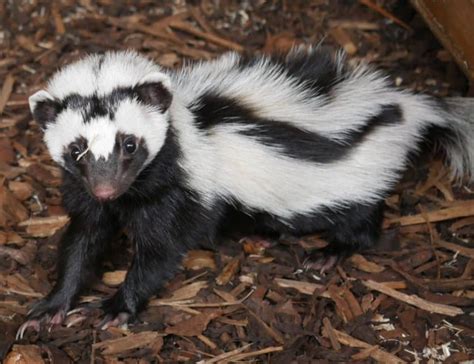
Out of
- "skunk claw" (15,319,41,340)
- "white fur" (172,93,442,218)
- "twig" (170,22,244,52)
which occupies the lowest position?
"skunk claw" (15,319,41,340)

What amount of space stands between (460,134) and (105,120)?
8.24 ft

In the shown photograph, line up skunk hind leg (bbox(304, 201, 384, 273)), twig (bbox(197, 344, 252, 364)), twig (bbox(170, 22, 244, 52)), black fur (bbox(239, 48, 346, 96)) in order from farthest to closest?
1. twig (bbox(170, 22, 244, 52))
2. skunk hind leg (bbox(304, 201, 384, 273))
3. black fur (bbox(239, 48, 346, 96))
4. twig (bbox(197, 344, 252, 364))

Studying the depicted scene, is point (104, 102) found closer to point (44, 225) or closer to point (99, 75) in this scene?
point (99, 75)

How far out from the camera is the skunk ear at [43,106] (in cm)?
458

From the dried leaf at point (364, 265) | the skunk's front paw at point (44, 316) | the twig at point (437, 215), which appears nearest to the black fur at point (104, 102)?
the skunk's front paw at point (44, 316)

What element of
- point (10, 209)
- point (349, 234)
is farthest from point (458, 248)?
point (10, 209)

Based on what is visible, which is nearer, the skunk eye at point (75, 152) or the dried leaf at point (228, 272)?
the skunk eye at point (75, 152)

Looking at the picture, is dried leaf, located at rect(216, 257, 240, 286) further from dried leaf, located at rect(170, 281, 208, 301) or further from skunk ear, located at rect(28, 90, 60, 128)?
skunk ear, located at rect(28, 90, 60, 128)

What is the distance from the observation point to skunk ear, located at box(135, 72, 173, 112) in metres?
4.55

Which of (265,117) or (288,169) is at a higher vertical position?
(265,117)

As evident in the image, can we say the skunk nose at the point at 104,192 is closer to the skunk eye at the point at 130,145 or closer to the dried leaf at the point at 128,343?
the skunk eye at the point at 130,145

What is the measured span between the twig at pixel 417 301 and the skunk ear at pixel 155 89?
69.3 inches

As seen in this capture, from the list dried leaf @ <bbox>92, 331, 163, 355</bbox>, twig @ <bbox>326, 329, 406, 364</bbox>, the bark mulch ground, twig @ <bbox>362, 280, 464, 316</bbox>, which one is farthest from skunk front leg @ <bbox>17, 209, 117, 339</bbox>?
twig @ <bbox>362, 280, 464, 316</bbox>

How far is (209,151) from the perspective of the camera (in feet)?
16.0
